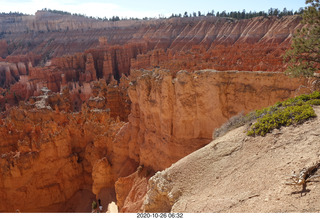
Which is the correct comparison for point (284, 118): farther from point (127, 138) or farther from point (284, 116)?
point (127, 138)

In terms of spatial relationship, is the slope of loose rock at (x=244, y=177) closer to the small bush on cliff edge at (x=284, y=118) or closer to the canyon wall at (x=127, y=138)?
the small bush on cliff edge at (x=284, y=118)

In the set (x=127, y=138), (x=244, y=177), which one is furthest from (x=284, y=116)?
(x=127, y=138)

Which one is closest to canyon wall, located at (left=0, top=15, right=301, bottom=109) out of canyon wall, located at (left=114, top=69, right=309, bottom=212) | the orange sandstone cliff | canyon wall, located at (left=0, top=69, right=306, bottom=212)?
the orange sandstone cliff

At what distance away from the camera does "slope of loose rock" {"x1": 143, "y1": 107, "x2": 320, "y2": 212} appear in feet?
12.3

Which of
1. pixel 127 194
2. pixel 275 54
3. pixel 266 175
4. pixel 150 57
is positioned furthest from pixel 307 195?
pixel 150 57

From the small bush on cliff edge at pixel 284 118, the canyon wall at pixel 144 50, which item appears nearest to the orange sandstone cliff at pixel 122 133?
the small bush on cliff edge at pixel 284 118

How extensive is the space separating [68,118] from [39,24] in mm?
91637

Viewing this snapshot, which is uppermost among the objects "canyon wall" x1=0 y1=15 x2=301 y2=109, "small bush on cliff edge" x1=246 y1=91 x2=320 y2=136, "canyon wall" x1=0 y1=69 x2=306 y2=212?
"canyon wall" x1=0 y1=15 x2=301 y2=109

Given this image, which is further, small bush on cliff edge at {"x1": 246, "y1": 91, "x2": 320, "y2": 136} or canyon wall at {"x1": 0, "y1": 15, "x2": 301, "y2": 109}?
canyon wall at {"x1": 0, "y1": 15, "x2": 301, "y2": 109}

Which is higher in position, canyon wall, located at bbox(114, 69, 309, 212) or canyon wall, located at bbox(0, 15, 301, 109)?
canyon wall, located at bbox(0, 15, 301, 109)

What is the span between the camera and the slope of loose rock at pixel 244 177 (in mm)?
3748

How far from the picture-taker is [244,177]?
464cm

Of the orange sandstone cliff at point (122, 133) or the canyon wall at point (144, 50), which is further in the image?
the canyon wall at point (144, 50)

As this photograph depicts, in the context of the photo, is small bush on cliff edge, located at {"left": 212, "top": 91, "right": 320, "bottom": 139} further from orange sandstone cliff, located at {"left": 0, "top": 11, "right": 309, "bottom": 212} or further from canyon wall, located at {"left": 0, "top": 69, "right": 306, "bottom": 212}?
canyon wall, located at {"left": 0, "top": 69, "right": 306, "bottom": 212}
